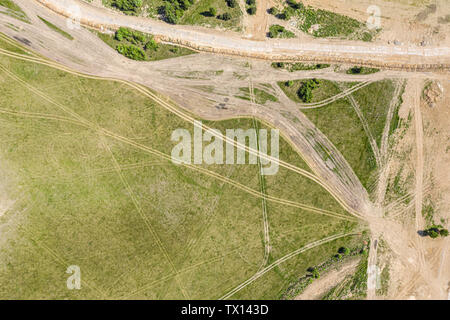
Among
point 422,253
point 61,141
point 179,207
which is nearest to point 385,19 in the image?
point 422,253

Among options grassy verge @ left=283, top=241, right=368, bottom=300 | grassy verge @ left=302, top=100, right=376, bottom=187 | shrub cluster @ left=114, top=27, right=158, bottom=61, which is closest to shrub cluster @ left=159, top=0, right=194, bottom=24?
shrub cluster @ left=114, top=27, right=158, bottom=61

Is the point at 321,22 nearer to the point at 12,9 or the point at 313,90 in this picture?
the point at 313,90

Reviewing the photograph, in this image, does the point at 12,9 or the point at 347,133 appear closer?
the point at 12,9

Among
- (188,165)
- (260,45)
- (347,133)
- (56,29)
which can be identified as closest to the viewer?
(56,29)

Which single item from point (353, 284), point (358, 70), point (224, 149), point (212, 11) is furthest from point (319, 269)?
point (212, 11)

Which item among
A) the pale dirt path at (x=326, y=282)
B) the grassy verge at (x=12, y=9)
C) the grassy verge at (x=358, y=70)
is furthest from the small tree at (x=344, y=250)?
the grassy verge at (x=12, y=9)

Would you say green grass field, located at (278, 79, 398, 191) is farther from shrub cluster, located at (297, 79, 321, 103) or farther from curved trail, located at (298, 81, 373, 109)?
shrub cluster, located at (297, 79, 321, 103)

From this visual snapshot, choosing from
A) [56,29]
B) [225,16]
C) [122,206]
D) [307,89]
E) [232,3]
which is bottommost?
[122,206]
